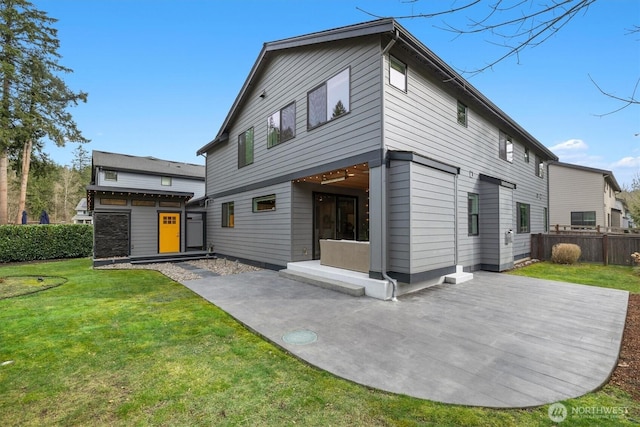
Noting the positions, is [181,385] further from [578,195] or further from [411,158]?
[578,195]

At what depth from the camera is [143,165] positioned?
60.0 ft

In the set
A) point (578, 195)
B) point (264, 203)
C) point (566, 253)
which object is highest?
point (578, 195)

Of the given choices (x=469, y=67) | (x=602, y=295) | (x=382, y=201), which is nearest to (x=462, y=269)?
(x=602, y=295)

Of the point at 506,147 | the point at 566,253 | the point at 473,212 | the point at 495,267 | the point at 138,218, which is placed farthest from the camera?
the point at 138,218

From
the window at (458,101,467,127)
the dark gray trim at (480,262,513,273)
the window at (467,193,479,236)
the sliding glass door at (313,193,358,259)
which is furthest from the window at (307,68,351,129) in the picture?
the dark gray trim at (480,262,513,273)

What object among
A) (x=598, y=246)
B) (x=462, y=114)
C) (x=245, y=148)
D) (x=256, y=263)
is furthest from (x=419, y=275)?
(x=598, y=246)

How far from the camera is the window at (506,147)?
10812 millimetres

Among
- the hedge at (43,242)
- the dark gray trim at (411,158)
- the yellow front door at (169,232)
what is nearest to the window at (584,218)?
the dark gray trim at (411,158)

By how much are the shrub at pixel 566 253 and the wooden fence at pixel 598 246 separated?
0.54 meters

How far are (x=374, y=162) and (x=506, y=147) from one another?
848 cm

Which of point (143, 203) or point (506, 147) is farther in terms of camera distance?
point (143, 203)

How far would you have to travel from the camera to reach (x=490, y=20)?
2248 mm

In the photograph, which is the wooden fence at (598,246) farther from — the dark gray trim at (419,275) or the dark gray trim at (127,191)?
the dark gray trim at (127,191)

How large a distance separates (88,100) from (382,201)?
22.5 meters
